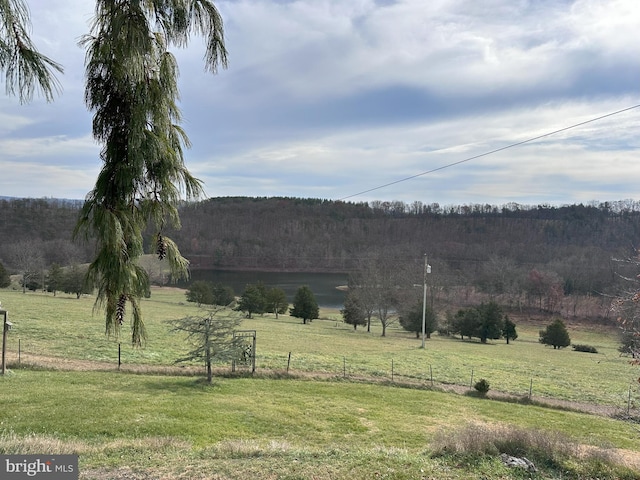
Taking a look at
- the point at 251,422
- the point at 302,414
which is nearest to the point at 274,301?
the point at 302,414

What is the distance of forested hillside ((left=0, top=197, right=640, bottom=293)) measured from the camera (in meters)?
73.1

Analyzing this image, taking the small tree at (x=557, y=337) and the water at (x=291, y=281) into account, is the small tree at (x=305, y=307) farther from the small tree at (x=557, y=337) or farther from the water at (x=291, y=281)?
the small tree at (x=557, y=337)

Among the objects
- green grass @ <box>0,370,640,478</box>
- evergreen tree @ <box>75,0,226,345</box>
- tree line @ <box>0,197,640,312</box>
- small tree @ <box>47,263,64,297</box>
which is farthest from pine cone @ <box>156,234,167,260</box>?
small tree @ <box>47,263,64,297</box>

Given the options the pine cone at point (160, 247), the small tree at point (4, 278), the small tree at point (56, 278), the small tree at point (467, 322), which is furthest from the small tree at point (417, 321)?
the small tree at point (4, 278)

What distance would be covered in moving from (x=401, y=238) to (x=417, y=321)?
95.5m

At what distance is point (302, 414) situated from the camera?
39.0 feet

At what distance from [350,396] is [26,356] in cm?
1371

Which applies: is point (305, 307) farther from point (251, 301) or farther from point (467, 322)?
point (467, 322)

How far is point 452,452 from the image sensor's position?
19.4 ft

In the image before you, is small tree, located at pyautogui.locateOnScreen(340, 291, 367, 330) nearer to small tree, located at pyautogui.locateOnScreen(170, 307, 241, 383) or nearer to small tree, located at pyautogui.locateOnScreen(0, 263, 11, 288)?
small tree, located at pyautogui.locateOnScreen(170, 307, 241, 383)

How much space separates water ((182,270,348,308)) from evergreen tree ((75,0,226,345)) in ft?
195

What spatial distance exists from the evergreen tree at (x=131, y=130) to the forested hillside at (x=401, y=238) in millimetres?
54529

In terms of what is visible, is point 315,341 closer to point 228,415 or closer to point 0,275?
point 228,415

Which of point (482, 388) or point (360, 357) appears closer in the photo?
point (482, 388)
